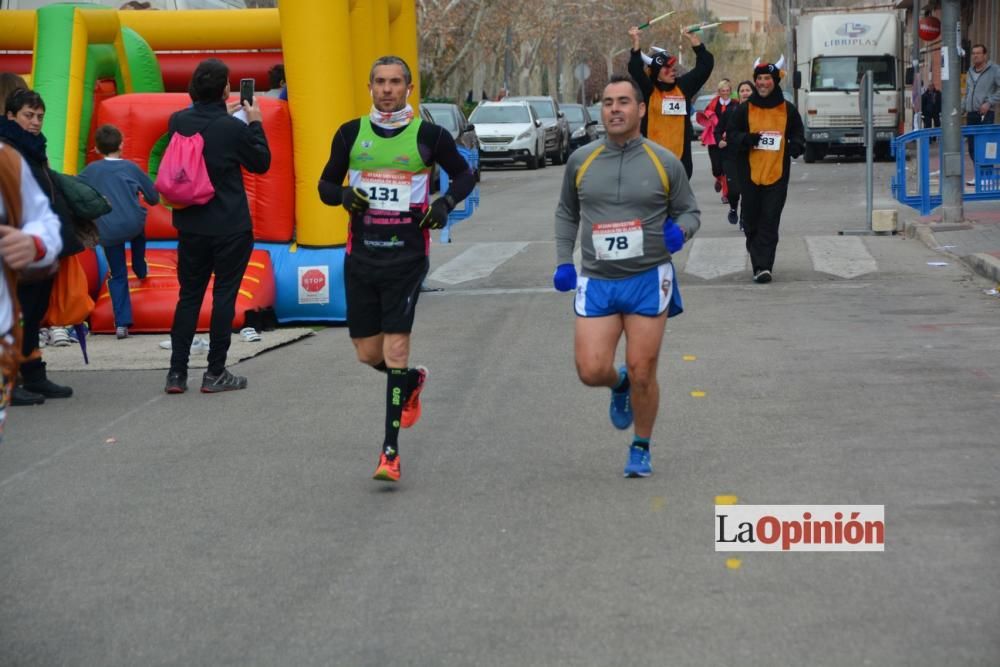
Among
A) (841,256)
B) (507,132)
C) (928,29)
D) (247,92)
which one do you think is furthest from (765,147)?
(507,132)

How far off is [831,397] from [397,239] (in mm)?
2896

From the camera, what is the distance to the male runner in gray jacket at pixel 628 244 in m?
6.72

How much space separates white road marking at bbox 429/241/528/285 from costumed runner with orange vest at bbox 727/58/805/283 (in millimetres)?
3010

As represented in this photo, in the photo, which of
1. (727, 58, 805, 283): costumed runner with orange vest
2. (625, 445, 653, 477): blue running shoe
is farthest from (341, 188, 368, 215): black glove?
(727, 58, 805, 283): costumed runner with orange vest

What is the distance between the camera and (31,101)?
8766 mm

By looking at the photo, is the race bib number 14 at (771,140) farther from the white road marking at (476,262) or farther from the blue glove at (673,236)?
the blue glove at (673,236)

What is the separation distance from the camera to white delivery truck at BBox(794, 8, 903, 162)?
35.4m

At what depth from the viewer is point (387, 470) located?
22.6 feet

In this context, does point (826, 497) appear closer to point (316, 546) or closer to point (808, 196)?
point (316, 546)

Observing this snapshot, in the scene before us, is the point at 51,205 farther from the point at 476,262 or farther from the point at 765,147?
the point at 476,262

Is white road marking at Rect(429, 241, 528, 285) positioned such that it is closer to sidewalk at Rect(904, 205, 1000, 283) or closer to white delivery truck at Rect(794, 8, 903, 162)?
sidewalk at Rect(904, 205, 1000, 283)

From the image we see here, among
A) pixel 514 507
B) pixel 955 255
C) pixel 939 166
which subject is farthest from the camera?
pixel 939 166

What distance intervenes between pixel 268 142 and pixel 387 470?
603 cm

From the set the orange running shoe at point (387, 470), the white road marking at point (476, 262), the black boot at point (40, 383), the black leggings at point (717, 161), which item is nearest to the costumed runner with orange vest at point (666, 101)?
the white road marking at point (476, 262)
